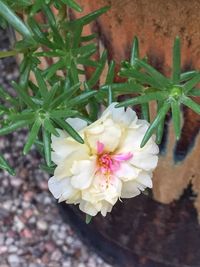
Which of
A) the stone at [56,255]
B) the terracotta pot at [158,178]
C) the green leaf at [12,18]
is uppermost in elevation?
the green leaf at [12,18]

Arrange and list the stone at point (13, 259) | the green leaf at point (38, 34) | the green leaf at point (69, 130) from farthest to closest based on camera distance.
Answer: the stone at point (13, 259), the green leaf at point (38, 34), the green leaf at point (69, 130)

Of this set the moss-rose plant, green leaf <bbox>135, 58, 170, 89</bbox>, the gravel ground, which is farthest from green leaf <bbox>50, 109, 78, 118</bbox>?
the gravel ground

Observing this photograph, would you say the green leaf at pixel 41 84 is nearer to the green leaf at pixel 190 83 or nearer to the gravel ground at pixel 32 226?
the green leaf at pixel 190 83

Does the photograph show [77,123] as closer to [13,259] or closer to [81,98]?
[81,98]

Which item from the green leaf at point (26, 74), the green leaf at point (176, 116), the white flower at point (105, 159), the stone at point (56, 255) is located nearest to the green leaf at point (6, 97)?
the green leaf at point (26, 74)

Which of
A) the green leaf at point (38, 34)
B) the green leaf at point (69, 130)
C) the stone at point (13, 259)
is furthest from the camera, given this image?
the stone at point (13, 259)

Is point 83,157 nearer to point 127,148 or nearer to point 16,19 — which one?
point 127,148
